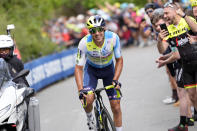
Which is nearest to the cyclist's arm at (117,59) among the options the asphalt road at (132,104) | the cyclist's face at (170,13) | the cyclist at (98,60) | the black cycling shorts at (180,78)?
the cyclist at (98,60)

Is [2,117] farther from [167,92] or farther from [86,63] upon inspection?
[167,92]

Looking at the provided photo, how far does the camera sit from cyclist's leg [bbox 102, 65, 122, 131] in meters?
7.96

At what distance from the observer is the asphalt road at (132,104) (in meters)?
9.70

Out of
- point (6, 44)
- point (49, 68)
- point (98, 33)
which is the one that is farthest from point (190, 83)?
point (49, 68)

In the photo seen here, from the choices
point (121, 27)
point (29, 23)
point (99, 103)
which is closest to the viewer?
point (99, 103)

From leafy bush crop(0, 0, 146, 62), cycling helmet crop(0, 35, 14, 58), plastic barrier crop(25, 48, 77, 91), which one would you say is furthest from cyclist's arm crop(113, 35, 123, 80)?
leafy bush crop(0, 0, 146, 62)

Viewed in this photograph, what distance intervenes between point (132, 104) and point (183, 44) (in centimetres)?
383

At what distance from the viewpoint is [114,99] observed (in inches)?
313

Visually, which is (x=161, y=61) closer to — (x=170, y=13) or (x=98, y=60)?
(x=170, y=13)

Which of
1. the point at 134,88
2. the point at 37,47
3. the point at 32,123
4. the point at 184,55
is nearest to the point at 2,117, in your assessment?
Result: the point at 32,123

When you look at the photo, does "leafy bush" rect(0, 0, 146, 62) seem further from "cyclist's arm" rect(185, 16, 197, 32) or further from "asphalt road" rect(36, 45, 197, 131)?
"cyclist's arm" rect(185, 16, 197, 32)

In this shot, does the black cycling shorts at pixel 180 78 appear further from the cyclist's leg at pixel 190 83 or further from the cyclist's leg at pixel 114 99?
the cyclist's leg at pixel 114 99

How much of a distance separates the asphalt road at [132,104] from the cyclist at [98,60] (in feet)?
4.60

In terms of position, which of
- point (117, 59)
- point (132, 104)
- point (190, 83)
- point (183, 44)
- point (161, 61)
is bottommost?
point (132, 104)
